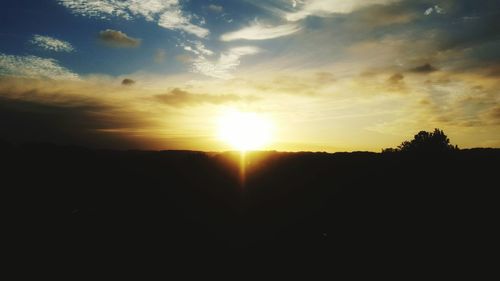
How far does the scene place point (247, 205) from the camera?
74.0 ft

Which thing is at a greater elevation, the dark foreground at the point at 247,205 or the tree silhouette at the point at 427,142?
the tree silhouette at the point at 427,142

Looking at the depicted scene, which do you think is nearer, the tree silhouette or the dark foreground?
the dark foreground

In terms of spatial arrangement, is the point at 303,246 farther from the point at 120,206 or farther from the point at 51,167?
the point at 51,167

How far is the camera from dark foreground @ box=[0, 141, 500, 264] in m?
15.4

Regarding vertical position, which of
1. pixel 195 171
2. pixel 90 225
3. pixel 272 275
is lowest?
pixel 272 275

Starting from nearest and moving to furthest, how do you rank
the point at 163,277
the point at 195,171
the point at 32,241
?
1. the point at 163,277
2. the point at 32,241
3. the point at 195,171

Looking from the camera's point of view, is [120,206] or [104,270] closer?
[104,270]

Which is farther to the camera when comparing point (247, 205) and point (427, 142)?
point (427, 142)

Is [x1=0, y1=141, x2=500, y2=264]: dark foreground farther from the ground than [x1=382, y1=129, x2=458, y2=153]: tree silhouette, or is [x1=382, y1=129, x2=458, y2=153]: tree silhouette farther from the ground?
[x1=382, y1=129, x2=458, y2=153]: tree silhouette

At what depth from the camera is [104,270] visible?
13031 millimetres

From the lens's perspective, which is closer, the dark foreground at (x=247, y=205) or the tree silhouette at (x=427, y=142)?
the dark foreground at (x=247, y=205)

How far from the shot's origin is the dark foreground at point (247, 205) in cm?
1545

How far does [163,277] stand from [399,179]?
1743 cm

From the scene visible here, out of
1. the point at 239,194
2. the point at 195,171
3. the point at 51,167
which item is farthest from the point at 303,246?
the point at 51,167
